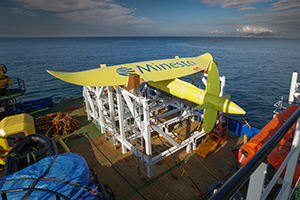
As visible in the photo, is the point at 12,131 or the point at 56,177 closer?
the point at 56,177

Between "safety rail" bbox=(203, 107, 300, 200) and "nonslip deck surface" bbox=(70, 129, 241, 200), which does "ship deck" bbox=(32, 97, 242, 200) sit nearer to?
"nonslip deck surface" bbox=(70, 129, 241, 200)

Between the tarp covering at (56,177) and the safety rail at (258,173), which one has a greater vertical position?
the safety rail at (258,173)

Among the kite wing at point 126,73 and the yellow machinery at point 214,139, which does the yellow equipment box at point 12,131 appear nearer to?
the kite wing at point 126,73

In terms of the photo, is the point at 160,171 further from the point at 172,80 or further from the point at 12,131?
the point at 12,131

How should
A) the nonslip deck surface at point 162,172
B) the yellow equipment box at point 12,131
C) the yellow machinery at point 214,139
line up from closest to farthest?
the nonslip deck surface at point 162,172 < the yellow equipment box at point 12,131 < the yellow machinery at point 214,139

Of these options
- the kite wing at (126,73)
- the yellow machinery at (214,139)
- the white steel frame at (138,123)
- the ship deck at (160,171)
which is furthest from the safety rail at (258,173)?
the yellow machinery at (214,139)

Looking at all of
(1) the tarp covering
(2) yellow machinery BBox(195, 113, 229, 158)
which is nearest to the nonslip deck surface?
(2) yellow machinery BBox(195, 113, 229, 158)

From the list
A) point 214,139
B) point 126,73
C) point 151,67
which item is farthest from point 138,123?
point 214,139

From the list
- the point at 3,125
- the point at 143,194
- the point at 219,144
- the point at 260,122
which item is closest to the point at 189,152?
the point at 219,144
